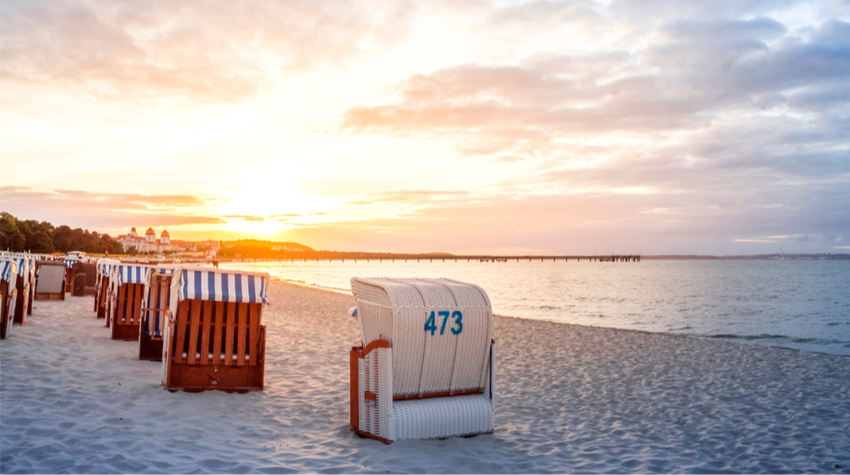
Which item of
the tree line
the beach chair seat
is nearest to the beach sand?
the beach chair seat

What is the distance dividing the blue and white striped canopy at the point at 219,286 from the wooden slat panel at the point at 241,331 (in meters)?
0.32

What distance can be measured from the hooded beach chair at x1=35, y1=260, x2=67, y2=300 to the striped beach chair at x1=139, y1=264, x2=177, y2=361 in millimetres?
12790

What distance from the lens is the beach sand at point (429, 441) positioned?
525 cm

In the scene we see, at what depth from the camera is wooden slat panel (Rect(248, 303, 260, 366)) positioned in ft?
25.0

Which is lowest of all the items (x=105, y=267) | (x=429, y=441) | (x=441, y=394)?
(x=429, y=441)

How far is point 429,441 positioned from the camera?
5.89 meters

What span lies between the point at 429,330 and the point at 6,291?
8.94 m

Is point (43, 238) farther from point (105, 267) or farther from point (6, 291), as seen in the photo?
point (6, 291)

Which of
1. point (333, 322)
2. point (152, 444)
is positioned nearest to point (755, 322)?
point (333, 322)

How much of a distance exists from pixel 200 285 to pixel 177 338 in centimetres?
82

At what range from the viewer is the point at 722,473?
547 cm

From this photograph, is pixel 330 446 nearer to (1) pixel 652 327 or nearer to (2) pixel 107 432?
(2) pixel 107 432

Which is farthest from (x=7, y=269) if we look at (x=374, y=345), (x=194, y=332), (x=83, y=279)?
(x=83, y=279)

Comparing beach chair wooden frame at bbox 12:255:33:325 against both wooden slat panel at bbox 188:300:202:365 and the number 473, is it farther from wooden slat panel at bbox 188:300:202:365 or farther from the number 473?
the number 473
